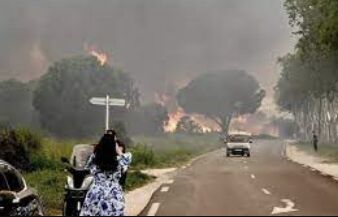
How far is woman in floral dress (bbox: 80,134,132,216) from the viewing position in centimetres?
1195

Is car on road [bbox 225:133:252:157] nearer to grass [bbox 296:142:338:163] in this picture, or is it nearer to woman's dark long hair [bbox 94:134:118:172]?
grass [bbox 296:142:338:163]

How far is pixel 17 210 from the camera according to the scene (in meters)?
12.6

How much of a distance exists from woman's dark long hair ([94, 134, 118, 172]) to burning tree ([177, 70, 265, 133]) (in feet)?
460

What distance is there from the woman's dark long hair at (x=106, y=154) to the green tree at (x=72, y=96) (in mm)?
88118

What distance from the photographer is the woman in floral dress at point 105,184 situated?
11953 mm

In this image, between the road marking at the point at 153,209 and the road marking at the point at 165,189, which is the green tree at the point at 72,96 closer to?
the road marking at the point at 165,189

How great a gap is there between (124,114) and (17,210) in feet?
335

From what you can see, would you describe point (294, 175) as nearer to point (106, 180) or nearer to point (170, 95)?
point (106, 180)

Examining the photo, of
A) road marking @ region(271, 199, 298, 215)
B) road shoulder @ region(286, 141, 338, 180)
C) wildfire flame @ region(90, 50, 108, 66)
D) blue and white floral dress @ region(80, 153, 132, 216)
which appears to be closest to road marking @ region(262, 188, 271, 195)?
road marking @ region(271, 199, 298, 215)

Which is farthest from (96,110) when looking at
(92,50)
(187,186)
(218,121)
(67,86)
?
(187,186)

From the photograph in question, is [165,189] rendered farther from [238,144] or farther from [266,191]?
[238,144]

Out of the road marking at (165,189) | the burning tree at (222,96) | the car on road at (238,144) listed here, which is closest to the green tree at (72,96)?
the car on road at (238,144)

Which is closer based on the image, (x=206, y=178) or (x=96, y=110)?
(x=206, y=178)

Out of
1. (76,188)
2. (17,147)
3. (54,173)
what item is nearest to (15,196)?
(76,188)
